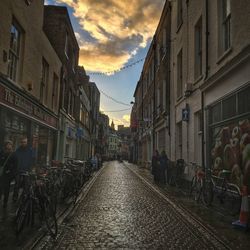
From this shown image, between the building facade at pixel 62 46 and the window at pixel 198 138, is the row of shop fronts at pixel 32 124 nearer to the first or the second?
the building facade at pixel 62 46

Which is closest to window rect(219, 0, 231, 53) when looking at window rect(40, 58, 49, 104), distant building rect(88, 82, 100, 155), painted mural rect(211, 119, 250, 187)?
painted mural rect(211, 119, 250, 187)

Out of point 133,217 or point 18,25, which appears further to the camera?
point 18,25

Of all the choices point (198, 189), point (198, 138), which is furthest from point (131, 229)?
point (198, 138)

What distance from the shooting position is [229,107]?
10.5m

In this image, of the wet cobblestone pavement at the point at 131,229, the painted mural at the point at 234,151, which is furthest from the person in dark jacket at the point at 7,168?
the painted mural at the point at 234,151

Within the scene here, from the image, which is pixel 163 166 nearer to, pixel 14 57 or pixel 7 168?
pixel 14 57

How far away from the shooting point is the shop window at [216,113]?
11.5 metres

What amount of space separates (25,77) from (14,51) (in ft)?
4.36

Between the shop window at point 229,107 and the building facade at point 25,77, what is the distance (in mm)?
6674

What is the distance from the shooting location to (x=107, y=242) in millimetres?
5844

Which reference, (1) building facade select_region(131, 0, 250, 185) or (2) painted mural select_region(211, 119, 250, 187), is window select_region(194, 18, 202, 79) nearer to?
(1) building facade select_region(131, 0, 250, 185)

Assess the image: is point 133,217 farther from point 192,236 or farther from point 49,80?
point 49,80

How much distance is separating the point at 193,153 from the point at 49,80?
8.07 m

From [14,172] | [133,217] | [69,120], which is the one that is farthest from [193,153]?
[69,120]
